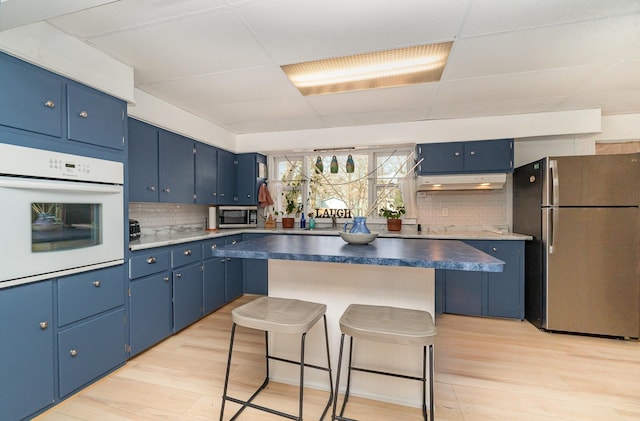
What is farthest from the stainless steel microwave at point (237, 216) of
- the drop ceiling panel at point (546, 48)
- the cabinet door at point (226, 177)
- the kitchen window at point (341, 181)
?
the drop ceiling panel at point (546, 48)

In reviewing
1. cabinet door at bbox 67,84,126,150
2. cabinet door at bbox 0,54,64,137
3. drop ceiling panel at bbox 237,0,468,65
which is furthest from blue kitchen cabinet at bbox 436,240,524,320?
cabinet door at bbox 0,54,64,137

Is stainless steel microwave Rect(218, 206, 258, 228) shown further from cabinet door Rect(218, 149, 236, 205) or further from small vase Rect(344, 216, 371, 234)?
small vase Rect(344, 216, 371, 234)

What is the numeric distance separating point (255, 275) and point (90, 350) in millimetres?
2154

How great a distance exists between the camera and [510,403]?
186 centimetres

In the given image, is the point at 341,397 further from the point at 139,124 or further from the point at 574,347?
the point at 139,124

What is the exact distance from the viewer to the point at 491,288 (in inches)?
130

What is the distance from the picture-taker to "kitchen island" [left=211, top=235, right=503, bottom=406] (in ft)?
5.42

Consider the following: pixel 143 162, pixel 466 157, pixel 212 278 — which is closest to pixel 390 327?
pixel 212 278

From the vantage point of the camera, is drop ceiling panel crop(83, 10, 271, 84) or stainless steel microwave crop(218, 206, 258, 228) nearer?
drop ceiling panel crop(83, 10, 271, 84)

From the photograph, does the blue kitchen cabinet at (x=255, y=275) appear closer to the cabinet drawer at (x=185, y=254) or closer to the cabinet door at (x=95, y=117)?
the cabinet drawer at (x=185, y=254)

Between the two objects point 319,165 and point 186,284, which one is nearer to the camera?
point 186,284

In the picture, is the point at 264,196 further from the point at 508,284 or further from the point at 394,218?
the point at 508,284

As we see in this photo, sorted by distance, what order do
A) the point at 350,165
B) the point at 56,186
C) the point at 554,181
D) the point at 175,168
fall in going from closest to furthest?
the point at 56,186 < the point at 554,181 < the point at 175,168 < the point at 350,165

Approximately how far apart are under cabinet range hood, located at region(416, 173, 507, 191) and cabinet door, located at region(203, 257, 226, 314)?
273 cm
